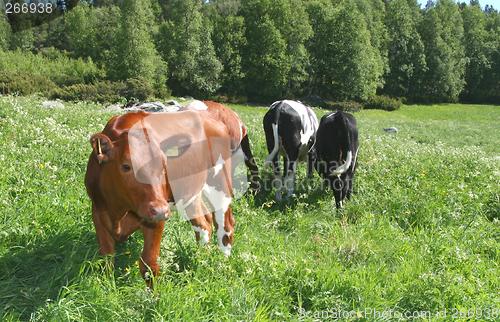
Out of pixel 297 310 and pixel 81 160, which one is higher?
pixel 81 160

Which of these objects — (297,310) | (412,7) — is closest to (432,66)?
(412,7)

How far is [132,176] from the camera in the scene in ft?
11.8

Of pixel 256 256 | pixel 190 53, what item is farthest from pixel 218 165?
pixel 190 53

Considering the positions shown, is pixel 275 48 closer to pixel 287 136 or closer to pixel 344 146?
pixel 287 136

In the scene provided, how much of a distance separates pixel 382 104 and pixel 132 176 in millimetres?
56849

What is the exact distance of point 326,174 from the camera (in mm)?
8578

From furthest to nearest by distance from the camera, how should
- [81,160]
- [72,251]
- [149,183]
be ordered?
[81,160]
[72,251]
[149,183]

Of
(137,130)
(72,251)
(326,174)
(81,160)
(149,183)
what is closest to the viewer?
(149,183)

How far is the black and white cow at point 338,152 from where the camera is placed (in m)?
8.23

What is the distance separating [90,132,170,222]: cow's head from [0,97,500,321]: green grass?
0.74 m

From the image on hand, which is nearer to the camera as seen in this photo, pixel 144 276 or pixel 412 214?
pixel 144 276

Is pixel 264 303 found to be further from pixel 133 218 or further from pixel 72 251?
pixel 72 251

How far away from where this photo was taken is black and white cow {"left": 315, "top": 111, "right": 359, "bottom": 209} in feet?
27.0

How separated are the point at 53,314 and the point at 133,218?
98 cm
